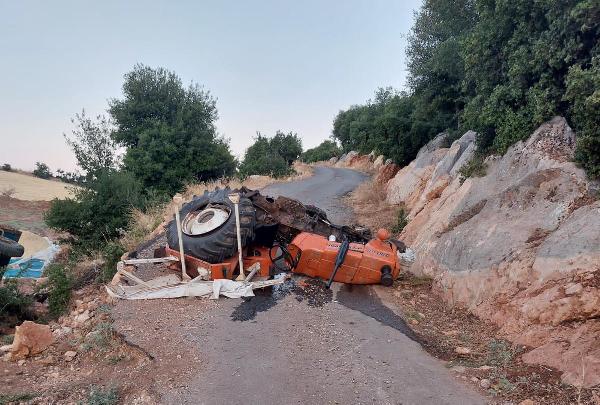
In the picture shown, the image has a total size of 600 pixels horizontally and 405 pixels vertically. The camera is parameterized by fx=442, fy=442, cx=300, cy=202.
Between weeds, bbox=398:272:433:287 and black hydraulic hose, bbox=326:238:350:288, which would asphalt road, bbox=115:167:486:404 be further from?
weeds, bbox=398:272:433:287

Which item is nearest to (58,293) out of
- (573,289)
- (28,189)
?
(573,289)

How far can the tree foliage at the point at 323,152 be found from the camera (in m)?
59.6

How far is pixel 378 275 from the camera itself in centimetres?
654

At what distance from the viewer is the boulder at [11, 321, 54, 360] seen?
15.9 ft

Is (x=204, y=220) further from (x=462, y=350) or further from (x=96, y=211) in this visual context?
(x=96, y=211)

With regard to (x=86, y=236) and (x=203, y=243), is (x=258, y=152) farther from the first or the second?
(x=203, y=243)

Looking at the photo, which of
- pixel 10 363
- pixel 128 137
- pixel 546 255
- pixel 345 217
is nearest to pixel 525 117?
pixel 546 255

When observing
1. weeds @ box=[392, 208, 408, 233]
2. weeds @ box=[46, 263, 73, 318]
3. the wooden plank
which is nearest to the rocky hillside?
weeds @ box=[392, 208, 408, 233]

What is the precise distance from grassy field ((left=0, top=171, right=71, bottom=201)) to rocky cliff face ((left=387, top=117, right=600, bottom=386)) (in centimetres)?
3064

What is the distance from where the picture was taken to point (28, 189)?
38.1 m

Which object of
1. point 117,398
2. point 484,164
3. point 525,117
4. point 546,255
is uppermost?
point 525,117

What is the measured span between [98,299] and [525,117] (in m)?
7.14

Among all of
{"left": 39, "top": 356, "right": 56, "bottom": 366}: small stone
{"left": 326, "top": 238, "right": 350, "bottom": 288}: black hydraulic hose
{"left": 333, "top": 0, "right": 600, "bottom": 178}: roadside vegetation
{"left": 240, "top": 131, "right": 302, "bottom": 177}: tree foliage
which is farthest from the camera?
{"left": 240, "top": 131, "right": 302, "bottom": 177}: tree foliage

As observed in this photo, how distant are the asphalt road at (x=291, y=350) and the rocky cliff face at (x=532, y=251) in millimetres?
995
